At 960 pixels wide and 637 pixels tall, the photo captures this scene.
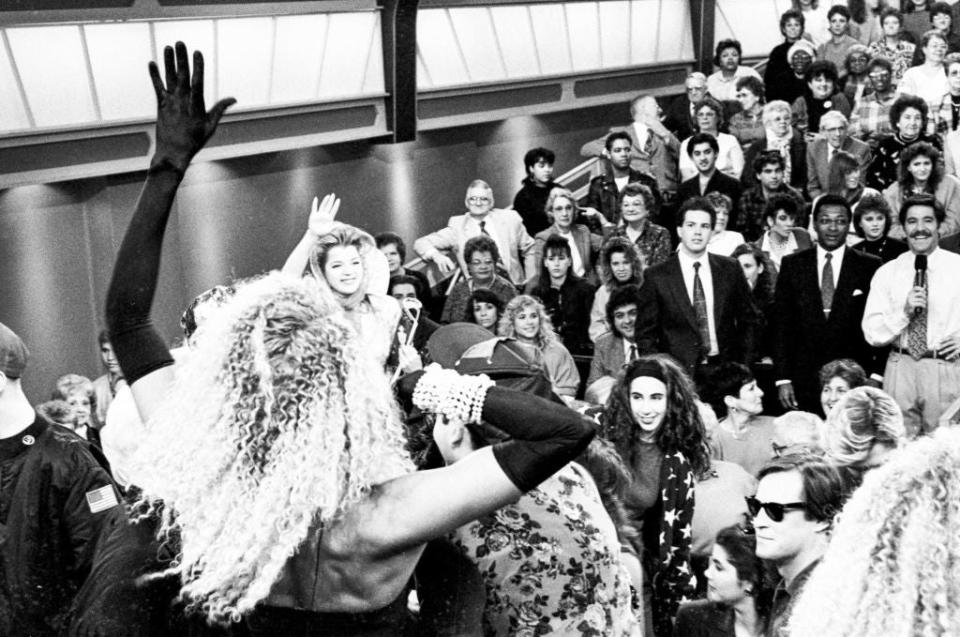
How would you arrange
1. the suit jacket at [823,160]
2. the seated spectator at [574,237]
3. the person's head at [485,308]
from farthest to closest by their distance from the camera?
the suit jacket at [823,160] → the seated spectator at [574,237] → the person's head at [485,308]

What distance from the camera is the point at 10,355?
10.3 feet

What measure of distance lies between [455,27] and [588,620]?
7.84m

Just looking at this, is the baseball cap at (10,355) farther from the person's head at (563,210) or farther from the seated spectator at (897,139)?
the seated spectator at (897,139)

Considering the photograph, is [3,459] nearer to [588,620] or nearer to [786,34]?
[588,620]

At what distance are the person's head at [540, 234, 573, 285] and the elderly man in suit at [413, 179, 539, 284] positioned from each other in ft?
2.68

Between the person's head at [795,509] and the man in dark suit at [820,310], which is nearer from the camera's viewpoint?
the person's head at [795,509]

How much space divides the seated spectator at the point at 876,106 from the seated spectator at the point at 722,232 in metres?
1.60

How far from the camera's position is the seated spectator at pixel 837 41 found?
1184 centimetres

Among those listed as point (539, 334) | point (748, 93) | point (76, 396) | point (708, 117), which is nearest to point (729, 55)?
point (748, 93)

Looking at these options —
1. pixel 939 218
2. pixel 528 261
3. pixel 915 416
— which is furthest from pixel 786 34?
pixel 915 416

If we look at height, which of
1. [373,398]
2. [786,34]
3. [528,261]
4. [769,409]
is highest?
[786,34]

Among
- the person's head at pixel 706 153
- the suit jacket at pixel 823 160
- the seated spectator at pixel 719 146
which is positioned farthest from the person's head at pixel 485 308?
the suit jacket at pixel 823 160

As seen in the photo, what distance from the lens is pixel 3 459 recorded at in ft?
10.3

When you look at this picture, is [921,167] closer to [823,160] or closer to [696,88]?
[823,160]
